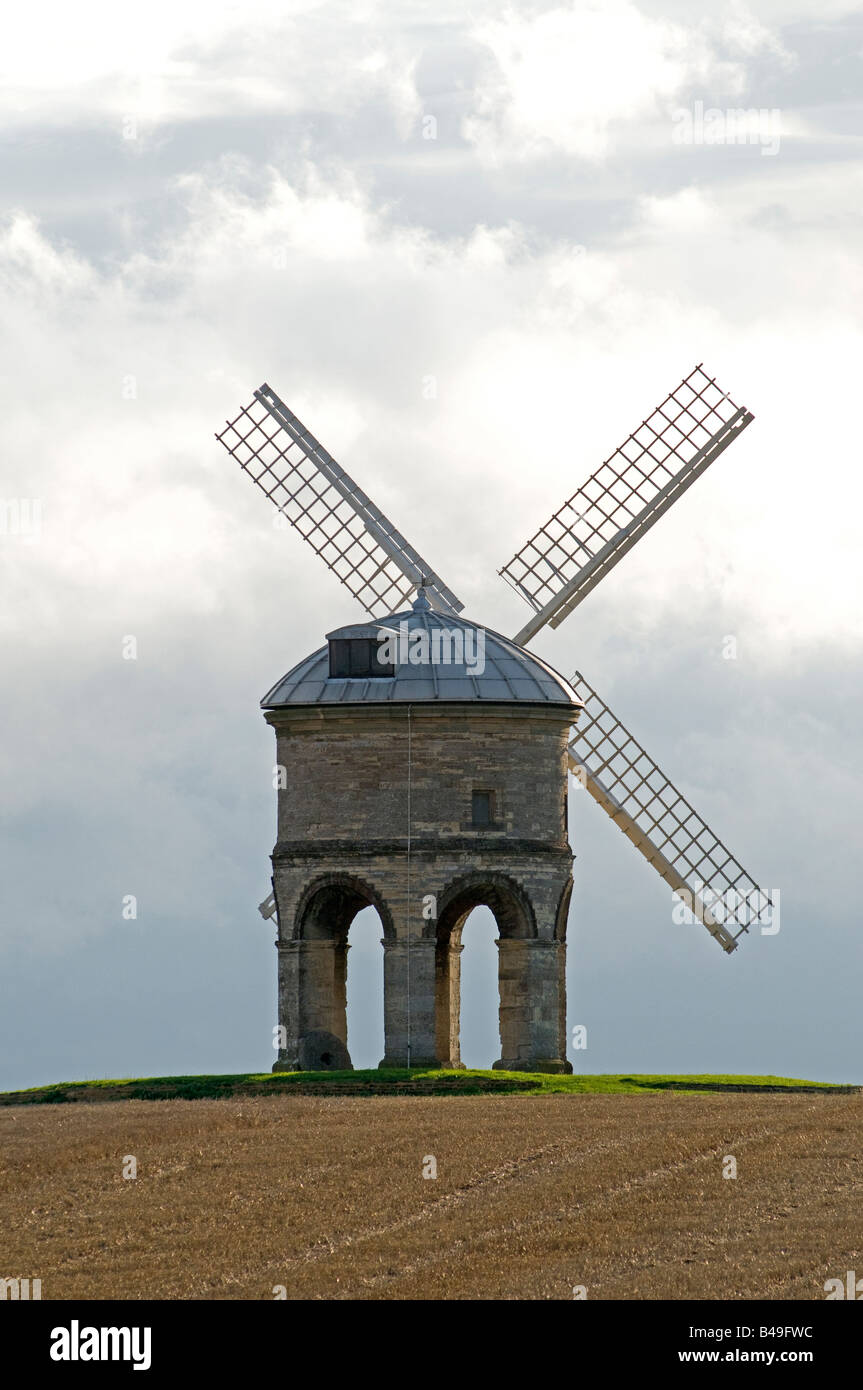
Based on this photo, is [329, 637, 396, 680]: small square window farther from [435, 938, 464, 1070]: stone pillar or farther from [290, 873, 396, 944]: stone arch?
[435, 938, 464, 1070]: stone pillar

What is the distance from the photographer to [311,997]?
50938 millimetres

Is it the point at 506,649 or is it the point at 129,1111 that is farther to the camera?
the point at 506,649

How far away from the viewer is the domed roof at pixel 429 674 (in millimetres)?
49656

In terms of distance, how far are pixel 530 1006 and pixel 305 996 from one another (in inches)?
180

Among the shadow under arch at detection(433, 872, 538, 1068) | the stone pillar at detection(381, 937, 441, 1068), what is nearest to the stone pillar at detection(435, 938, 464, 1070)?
the shadow under arch at detection(433, 872, 538, 1068)

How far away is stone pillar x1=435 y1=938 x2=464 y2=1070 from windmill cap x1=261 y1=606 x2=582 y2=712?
5753 millimetres

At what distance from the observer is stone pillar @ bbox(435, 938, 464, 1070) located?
51969 mm

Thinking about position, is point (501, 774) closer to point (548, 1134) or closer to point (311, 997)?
point (311, 997)

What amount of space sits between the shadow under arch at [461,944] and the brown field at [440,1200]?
260 inches
